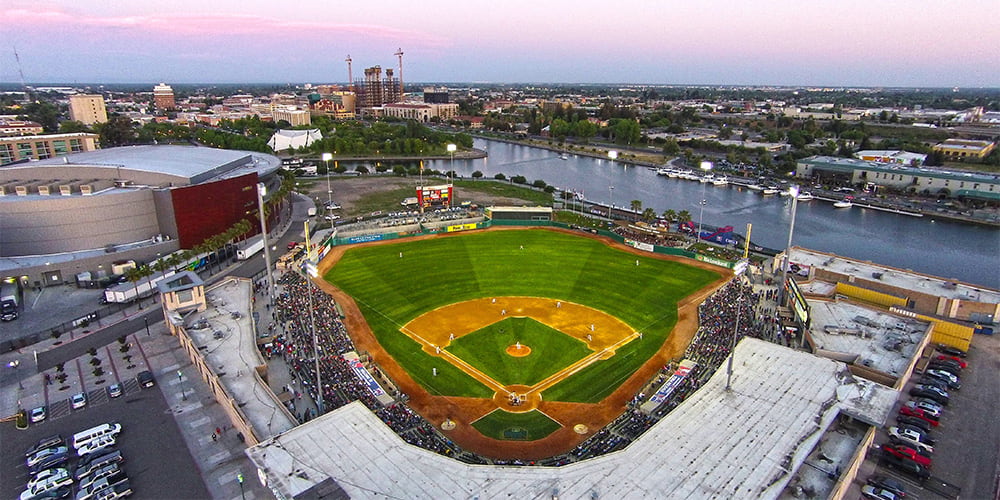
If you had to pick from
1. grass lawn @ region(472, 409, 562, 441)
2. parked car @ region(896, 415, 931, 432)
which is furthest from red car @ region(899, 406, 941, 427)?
grass lawn @ region(472, 409, 562, 441)

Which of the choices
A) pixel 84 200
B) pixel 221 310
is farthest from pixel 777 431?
pixel 84 200

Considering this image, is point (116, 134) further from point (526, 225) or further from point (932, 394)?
point (932, 394)

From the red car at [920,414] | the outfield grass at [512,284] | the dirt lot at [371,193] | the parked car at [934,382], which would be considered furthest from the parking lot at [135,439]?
the dirt lot at [371,193]

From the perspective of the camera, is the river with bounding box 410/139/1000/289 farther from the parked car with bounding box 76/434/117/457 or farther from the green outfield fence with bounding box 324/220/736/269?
the parked car with bounding box 76/434/117/457

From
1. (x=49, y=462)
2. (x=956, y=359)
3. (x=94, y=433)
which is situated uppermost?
(x=94, y=433)

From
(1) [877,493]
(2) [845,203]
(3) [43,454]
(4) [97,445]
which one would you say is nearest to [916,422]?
(1) [877,493]
